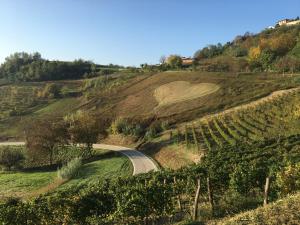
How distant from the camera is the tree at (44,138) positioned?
186 ft

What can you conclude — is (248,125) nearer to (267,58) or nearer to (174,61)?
(267,58)

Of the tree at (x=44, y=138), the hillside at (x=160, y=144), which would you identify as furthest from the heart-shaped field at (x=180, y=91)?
the tree at (x=44, y=138)

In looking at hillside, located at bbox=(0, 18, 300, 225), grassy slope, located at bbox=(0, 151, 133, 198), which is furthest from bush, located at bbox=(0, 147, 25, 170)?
grassy slope, located at bbox=(0, 151, 133, 198)

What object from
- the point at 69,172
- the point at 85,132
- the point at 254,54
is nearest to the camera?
the point at 69,172

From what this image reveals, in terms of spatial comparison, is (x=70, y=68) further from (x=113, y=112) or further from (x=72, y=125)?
(x=72, y=125)

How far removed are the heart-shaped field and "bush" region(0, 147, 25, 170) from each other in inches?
1129

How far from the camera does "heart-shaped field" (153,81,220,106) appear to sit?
251 ft

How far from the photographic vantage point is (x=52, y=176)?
4916 cm

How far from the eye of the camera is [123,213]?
65.0ft

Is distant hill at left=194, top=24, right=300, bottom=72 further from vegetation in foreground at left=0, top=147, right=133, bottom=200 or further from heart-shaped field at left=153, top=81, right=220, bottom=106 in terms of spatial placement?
vegetation in foreground at left=0, top=147, right=133, bottom=200

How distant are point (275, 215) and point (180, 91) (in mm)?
66676

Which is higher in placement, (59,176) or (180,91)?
(180,91)

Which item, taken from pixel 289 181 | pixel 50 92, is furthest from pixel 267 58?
pixel 289 181

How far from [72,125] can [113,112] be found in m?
20.1
